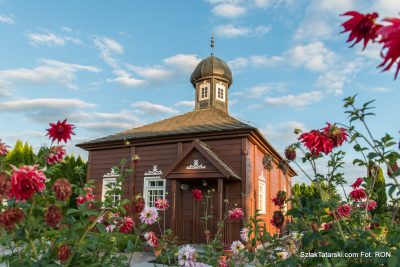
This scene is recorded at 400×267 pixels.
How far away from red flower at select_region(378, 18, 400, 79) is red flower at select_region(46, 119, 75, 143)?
2407 mm

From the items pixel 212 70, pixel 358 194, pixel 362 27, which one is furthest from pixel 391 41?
pixel 212 70

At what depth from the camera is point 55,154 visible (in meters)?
2.77

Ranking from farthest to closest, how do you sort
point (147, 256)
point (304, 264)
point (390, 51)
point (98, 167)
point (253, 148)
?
point (98, 167)
point (253, 148)
point (147, 256)
point (304, 264)
point (390, 51)

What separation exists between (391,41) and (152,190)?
41.3ft

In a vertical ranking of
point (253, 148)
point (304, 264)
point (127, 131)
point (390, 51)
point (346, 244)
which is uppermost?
point (127, 131)

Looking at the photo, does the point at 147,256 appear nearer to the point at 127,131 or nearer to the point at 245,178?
the point at 245,178

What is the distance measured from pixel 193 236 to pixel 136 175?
141 inches

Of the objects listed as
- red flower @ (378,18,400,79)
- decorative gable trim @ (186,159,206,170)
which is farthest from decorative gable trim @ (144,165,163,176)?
red flower @ (378,18,400,79)

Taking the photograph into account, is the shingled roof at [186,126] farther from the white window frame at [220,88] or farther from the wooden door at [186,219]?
the wooden door at [186,219]

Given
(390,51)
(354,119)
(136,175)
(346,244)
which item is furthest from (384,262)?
(136,175)

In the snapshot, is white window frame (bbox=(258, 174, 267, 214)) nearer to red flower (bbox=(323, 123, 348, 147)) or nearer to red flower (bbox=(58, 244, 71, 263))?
red flower (bbox=(323, 123, 348, 147))

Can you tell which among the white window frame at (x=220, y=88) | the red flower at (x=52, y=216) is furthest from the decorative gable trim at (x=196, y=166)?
the red flower at (x=52, y=216)

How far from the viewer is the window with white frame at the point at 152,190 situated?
12672 millimetres

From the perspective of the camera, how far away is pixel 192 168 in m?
10.9
